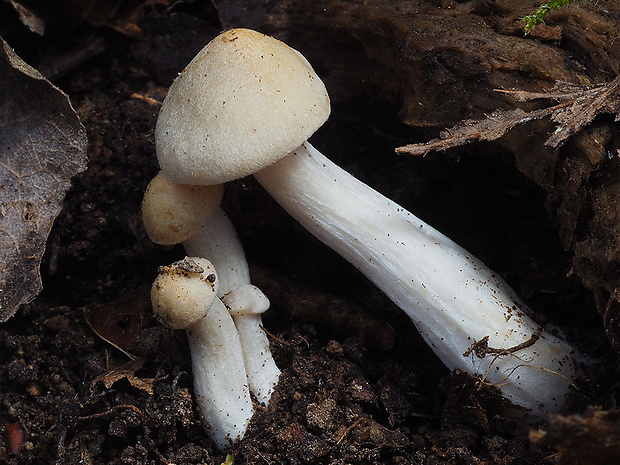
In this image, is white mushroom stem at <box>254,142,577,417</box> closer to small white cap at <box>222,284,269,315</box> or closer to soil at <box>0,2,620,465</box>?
soil at <box>0,2,620,465</box>

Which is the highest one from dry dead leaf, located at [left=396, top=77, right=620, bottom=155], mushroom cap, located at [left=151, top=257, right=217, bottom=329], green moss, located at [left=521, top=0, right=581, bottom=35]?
green moss, located at [left=521, top=0, right=581, bottom=35]

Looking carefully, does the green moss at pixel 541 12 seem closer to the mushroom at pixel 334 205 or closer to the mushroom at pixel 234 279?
the mushroom at pixel 334 205

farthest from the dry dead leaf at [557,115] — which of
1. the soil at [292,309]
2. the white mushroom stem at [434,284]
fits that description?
the white mushroom stem at [434,284]

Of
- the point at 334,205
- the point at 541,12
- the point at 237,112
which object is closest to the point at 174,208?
the point at 237,112

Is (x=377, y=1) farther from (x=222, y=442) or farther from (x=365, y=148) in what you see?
(x=222, y=442)

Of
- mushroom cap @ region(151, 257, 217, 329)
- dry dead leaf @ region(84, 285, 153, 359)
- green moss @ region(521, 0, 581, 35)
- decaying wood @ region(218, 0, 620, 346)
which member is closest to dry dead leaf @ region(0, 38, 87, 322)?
dry dead leaf @ region(84, 285, 153, 359)

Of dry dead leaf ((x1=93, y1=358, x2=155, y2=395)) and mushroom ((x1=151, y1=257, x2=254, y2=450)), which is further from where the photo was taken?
dry dead leaf ((x1=93, y1=358, x2=155, y2=395))

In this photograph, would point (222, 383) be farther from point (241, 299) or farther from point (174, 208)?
point (174, 208)
